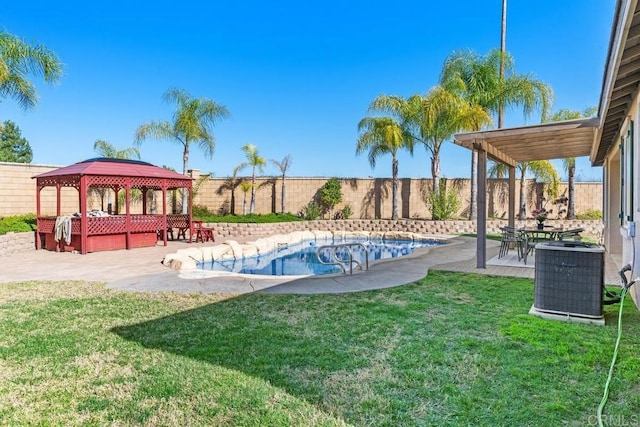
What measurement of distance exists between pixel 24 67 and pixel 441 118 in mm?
14628

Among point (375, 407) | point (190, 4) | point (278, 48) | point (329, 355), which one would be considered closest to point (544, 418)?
point (375, 407)

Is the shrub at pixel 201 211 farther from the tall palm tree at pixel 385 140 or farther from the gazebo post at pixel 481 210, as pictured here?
the gazebo post at pixel 481 210

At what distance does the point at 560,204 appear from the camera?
1814cm

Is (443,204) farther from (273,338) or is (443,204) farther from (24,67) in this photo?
(24,67)

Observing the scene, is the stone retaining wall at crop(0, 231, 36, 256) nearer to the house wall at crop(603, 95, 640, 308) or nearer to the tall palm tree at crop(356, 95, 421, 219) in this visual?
the tall palm tree at crop(356, 95, 421, 219)

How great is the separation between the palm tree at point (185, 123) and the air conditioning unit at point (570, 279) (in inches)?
575

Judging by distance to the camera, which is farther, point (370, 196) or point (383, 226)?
point (370, 196)

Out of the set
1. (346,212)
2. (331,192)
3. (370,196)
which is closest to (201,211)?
(331,192)

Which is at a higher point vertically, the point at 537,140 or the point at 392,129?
the point at 392,129

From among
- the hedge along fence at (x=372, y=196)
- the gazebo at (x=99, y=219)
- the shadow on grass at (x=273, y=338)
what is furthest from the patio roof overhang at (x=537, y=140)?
the gazebo at (x=99, y=219)

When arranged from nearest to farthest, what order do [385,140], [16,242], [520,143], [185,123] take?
[520,143] < [16,242] < [185,123] < [385,140]

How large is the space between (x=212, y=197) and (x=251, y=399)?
60.4 feet

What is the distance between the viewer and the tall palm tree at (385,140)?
17.4 meters

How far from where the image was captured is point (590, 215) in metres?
17.6
